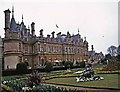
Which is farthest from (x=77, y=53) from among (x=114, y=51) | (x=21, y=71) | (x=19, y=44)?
(x=114, y=51)

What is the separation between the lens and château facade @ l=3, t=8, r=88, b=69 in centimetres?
4550

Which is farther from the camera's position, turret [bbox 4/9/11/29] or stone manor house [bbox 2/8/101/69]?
turret [bbox 4/9/11/29]

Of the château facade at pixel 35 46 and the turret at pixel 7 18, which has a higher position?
the turret at pixel 7 18

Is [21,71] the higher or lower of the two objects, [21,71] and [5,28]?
the lower

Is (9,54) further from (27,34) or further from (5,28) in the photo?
(27,34)

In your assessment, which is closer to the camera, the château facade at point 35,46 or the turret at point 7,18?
the château facade at point 35,46

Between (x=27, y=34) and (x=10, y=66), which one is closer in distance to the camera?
(x=10, y=66)

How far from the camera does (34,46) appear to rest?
176ft

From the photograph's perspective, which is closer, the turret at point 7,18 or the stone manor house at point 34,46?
the stone manor house at point 34,46

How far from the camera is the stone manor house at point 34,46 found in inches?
1791

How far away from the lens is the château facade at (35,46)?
45.5 meters

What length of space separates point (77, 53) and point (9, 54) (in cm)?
2602

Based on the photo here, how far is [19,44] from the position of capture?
46812 mm

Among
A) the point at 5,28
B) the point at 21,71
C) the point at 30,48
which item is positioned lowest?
the point at 21,71
